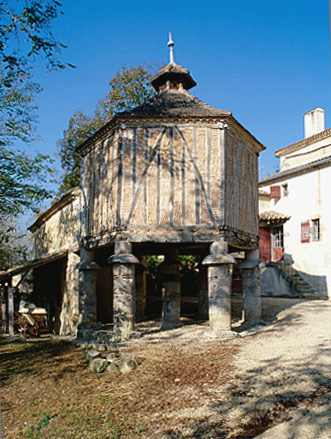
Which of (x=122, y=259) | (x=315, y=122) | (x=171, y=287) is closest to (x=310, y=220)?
(x=315, y=122)

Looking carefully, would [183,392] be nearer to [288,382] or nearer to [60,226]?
[288,382]

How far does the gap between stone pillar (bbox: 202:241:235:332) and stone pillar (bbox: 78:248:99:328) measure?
11.0ft

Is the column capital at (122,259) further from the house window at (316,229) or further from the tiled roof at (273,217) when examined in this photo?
the tiled roof at (273,217)

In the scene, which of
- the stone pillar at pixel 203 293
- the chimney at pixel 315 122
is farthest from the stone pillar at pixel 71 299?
the chimney at pixel 315 122

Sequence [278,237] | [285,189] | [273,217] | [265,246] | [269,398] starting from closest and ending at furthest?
[269,398], [273,217], [285,189], [278,237], [265,246]

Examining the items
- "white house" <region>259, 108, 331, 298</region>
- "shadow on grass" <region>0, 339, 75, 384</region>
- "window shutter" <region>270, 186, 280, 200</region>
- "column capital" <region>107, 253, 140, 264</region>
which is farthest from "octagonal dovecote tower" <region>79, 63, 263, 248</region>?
"window shutter" <region>270, 186, 280, 200</region>

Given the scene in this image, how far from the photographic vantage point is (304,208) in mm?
18172

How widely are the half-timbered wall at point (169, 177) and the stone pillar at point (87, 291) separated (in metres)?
1.39

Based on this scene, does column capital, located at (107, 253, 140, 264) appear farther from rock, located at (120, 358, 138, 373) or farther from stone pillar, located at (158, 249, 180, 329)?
stone pillar, located at (158, 249, 180, 329)

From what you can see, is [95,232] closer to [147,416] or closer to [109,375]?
[109,375]

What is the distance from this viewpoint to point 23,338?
1104 centimetres

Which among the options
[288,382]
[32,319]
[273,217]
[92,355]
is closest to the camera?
[288,382]

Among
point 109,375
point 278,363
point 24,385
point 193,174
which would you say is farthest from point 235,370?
point 193,174

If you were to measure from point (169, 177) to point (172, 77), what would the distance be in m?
3.95
